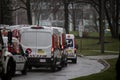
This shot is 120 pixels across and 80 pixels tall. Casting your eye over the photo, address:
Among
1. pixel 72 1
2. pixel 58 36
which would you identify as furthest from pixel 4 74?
pixel 72 1

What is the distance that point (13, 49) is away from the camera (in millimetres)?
23312

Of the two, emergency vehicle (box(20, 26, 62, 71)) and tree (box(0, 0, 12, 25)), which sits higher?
tree (box(0, 0, 12, 25))

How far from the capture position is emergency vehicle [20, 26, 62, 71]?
2789 centimetres

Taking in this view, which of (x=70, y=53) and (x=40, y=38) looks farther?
(x=70, y=53)

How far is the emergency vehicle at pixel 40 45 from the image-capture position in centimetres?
2789

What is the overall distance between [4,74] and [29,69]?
928 cm

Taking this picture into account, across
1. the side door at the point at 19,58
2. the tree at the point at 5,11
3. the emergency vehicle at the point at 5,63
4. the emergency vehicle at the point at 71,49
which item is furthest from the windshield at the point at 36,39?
the tree at the point at 5,11

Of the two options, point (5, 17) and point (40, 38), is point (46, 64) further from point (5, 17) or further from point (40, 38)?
point (5, 17)

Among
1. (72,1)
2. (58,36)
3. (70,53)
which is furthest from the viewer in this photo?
(72,1)

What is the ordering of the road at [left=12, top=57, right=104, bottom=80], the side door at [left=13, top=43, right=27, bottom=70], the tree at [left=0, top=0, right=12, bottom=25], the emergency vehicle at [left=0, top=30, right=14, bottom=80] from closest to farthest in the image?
the emergency vehicle at [left=0, top=30, right=14, bottom=80]
the road at [left=12, top=57, right=104, bottom=80]
the side door at [left=13, top=43, right=27, bottom=70]
the tree at [left=0, top=0, right=12, bottom=25]

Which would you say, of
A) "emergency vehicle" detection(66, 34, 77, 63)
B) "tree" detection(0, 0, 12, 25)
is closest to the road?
"emergency vehicle" detection(66, 34, 77, 63)

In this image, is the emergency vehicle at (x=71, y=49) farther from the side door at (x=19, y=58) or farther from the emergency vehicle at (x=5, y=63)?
the emergency vehicle at (x=5, y=63)

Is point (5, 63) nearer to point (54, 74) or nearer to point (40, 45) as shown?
point (54, 74)

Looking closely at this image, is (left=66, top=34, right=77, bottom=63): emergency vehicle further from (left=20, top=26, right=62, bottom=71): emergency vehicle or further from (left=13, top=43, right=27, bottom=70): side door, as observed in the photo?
(left=13, top=43, right=27, bottom=70): side door
